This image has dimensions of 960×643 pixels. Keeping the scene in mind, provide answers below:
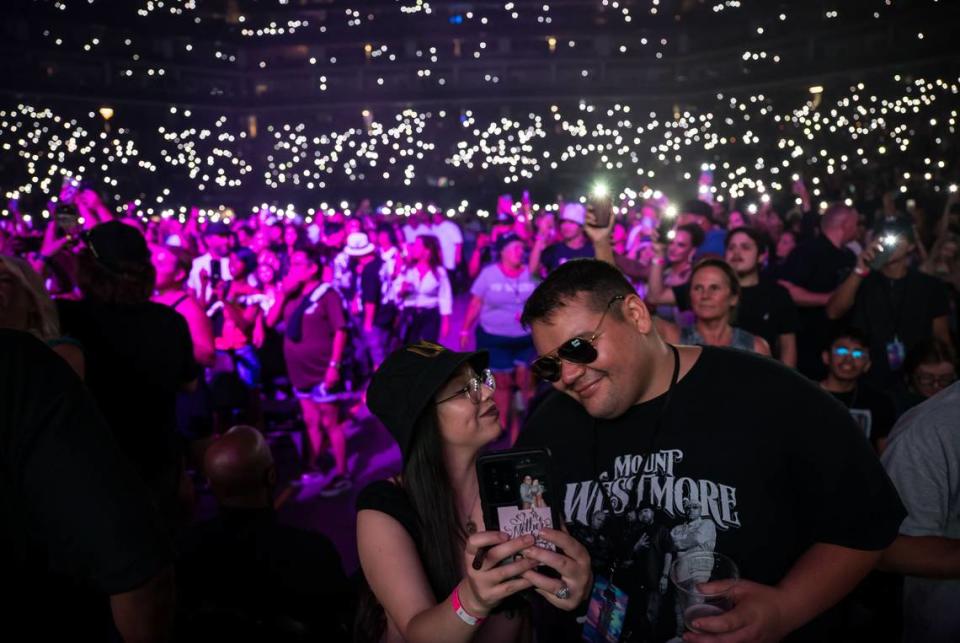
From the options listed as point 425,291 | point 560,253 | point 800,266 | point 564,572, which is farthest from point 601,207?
point 425,291

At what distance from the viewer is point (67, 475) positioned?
171cm

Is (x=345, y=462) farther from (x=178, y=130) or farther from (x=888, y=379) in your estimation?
(x=178, y=130)

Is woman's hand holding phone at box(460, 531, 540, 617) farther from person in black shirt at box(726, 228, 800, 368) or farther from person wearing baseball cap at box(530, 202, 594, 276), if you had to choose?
person wearing baseball cap at box(530, 202, 594, 276)

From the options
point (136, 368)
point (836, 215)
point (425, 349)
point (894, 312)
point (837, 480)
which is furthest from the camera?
point (836, 215)

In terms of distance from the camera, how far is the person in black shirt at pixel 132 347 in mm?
4172

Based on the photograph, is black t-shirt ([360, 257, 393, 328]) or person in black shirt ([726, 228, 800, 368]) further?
black t-shirt ([360, 257, 393, 328])

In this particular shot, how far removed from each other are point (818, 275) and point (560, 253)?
292 cm

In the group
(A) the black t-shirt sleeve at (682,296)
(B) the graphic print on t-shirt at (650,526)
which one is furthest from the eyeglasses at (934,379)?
(B) the graphic print on t-shirt at (650,526)

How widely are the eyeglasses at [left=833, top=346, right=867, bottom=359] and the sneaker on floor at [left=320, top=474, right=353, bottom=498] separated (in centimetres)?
436

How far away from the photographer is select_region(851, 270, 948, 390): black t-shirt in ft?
21.4

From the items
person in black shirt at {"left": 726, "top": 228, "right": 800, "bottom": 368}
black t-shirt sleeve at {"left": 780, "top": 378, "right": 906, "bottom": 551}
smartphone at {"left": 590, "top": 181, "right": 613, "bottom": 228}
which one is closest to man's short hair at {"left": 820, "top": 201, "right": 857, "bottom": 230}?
person in black shirt at {"left": 726, "top": 228, "right": 800, "bottom": 368}

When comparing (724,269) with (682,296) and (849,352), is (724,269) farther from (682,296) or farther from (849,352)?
(682,296)

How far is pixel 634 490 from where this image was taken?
98.3 inches

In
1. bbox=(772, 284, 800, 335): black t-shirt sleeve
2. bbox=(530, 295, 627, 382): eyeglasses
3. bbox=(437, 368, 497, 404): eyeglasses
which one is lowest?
bbox=(772, 284, 800, 335): black t-shirt sleeve
